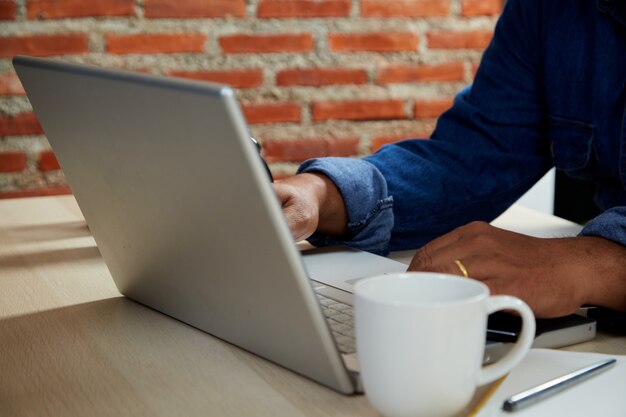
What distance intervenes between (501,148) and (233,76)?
82cm

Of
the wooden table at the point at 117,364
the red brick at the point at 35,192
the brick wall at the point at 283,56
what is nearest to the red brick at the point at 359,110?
the brick wall at the point at 283,56

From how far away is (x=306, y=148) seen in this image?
6.38 feet

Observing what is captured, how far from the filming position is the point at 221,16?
1.83m

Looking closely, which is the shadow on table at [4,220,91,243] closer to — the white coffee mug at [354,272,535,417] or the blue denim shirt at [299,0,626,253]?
the blue denim shirt at [299,0,626,253]

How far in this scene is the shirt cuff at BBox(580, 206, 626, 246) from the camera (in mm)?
753

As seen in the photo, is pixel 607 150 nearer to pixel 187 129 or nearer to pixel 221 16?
pixel 187 129

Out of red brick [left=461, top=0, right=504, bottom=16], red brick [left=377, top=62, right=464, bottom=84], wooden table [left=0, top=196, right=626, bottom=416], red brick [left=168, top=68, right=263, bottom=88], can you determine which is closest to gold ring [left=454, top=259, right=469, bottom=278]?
wooden table [left=0, top=196, right=626, bottom=416]

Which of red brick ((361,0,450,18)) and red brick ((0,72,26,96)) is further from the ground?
red brick ((361,0,450,18))

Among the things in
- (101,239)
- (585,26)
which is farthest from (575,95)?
(101,239)

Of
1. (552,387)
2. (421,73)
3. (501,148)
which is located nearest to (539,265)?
(552,387)

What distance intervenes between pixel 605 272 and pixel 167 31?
1.28m

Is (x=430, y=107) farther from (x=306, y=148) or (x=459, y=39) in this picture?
(x=306, y=148)

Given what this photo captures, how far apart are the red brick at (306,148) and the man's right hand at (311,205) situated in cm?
88

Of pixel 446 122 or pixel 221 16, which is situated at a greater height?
pixel 221 16
